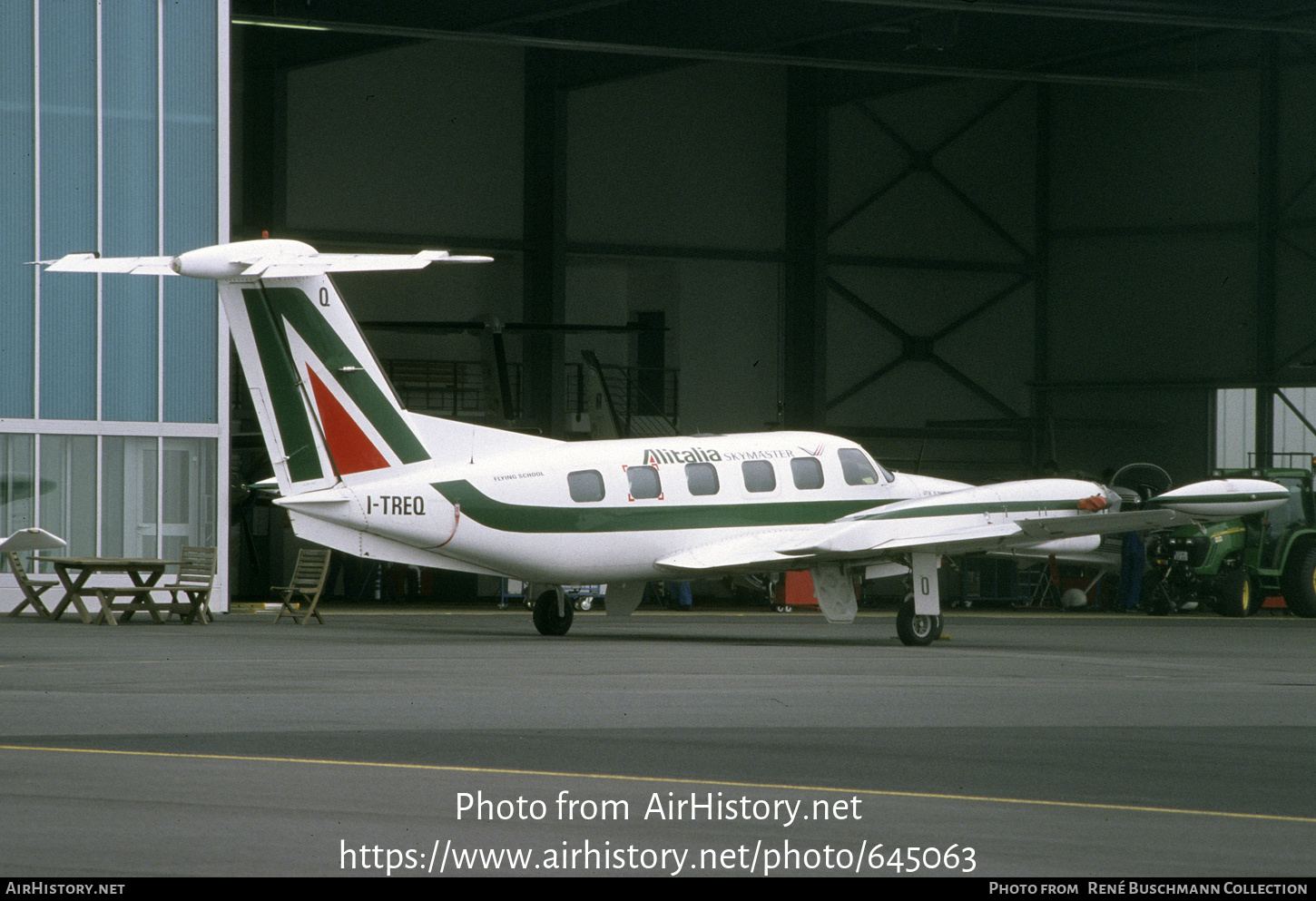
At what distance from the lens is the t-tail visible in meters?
20.5

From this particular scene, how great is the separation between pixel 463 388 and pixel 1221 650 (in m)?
25.8

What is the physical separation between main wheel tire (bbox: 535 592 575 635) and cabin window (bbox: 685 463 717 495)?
7.74 feet

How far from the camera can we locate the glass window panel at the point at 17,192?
28.3 meters

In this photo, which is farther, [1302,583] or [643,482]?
[1302,583]

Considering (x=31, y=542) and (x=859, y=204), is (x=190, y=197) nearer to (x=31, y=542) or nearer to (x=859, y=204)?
(x=31, y=542)

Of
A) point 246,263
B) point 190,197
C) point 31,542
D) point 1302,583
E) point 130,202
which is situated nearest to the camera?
point 246,263

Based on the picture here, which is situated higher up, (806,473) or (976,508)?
(806,473)

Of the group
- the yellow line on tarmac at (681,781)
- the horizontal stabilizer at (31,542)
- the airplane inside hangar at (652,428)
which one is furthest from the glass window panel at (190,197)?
the yellow line on tarmac at (681,781)

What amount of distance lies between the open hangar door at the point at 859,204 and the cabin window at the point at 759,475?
18.4m

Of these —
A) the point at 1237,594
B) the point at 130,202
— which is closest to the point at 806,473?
the point at 130,202

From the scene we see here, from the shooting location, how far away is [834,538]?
2130 cm

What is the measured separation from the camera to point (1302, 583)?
32688mm

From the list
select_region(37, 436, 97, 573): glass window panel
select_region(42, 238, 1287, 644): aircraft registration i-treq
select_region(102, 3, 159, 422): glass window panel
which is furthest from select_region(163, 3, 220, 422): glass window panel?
select_region(42, 238, 1287, 644): aircraft registration i-treq

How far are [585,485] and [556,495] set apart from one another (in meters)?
0.44
